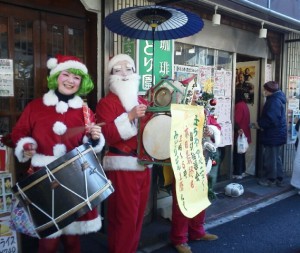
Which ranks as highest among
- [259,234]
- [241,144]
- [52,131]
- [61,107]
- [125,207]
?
[61,107]

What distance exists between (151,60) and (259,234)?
263 cm

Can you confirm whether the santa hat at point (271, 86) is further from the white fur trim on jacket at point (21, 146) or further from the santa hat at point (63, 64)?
the white fur trim on jacket at point (21, 146)

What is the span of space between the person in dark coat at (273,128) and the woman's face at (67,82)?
4.27m

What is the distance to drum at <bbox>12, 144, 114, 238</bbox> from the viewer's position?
2.54 meters

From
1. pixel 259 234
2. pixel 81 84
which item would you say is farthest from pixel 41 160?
pixel 259 234

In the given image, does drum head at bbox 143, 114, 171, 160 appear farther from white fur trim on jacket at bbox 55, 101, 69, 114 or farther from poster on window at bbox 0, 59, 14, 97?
poster on window at bbox 0, 59, 14, 97

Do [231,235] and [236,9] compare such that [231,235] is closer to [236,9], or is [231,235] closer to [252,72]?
[236,9]

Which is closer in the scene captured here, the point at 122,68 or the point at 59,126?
the point at 59,126

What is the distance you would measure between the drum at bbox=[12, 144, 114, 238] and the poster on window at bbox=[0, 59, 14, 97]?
4.03 feet

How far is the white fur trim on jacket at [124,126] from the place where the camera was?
3146 millimetres

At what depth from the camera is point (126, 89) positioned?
3.32 m

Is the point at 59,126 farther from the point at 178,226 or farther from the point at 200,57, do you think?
the point at 200,57

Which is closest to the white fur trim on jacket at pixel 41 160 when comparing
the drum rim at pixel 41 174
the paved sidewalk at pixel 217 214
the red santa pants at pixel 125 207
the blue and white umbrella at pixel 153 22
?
the drum rim at pixel 41 174

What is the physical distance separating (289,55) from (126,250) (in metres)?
5.52
